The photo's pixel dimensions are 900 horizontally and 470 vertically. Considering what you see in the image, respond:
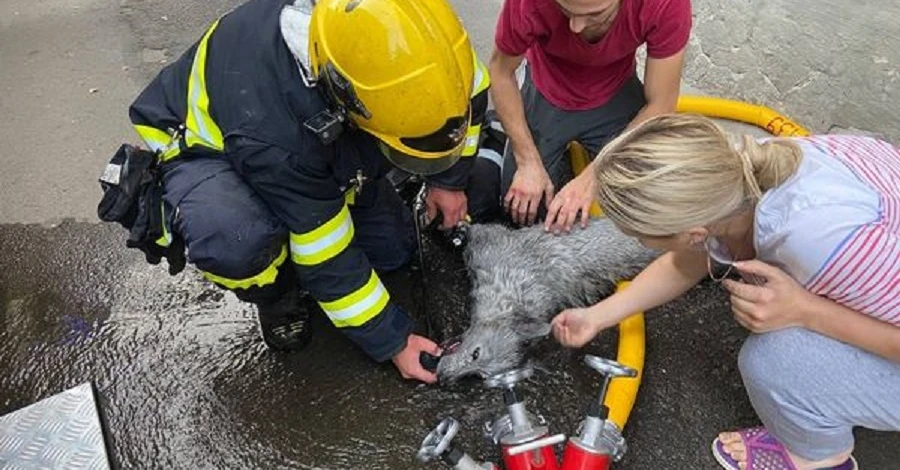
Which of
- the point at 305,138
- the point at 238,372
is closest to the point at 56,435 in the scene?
the point at 238,372

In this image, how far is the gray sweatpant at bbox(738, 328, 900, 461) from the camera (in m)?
1.78

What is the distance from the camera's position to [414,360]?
225cm

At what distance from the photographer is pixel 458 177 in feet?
7.77

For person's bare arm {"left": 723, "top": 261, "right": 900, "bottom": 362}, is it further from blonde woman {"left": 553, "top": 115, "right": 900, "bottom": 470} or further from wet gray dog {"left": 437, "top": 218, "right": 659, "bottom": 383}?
wet gray dog {"left": 437, "top": 218, "right": 659, "bottom": 383}

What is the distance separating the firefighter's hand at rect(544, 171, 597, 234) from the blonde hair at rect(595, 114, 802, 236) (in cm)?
68

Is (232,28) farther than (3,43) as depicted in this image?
No

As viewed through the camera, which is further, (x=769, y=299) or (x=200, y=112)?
(x=200, y=112)

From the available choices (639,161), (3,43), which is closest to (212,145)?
(639,161)

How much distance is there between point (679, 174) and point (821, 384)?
0.57m

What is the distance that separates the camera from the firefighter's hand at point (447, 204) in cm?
245

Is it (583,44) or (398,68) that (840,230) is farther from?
(583,44)

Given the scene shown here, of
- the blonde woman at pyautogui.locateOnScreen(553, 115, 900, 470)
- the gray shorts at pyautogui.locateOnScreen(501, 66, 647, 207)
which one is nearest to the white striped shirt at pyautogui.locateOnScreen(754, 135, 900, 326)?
the blonde woman at pyautogui.locateOnScreen(553, 115, 900, 470)

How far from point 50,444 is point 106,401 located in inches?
6.5

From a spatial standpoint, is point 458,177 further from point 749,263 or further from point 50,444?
point 50,444
